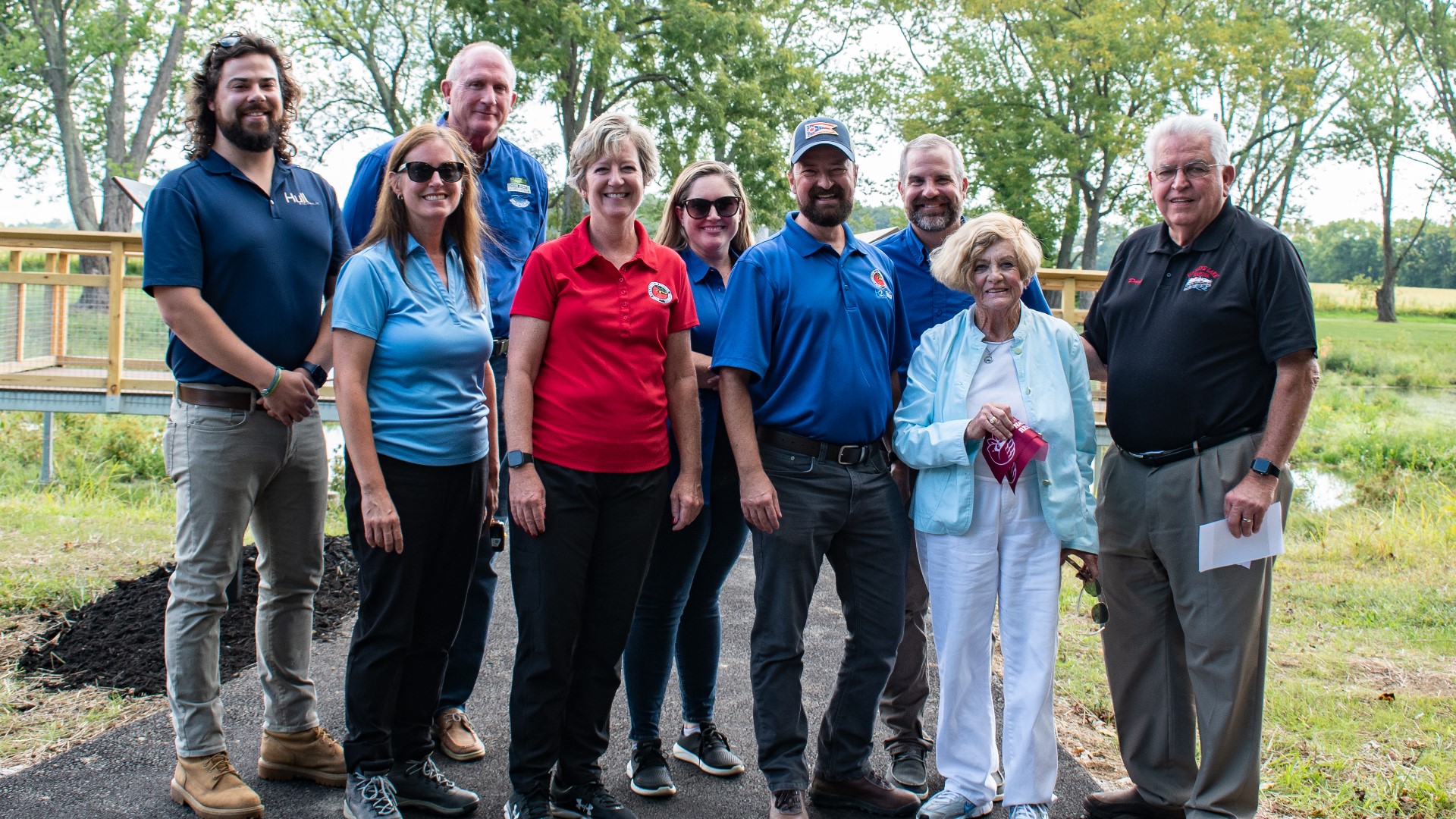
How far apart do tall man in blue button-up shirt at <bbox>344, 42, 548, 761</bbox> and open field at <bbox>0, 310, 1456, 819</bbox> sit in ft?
4.14

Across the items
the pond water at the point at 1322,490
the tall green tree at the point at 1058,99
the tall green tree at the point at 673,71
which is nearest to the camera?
the pond water at the point at 1322,490

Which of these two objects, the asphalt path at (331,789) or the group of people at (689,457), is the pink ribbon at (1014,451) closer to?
the group of people at (689,457)

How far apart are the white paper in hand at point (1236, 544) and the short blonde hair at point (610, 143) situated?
1.95m

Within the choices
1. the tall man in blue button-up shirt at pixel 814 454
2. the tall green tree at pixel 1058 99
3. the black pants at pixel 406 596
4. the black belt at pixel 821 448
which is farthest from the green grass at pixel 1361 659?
the tall green tree at pixel 1058 99

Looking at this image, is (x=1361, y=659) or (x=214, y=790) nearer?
(x=214, y=790)

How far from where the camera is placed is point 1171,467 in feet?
10.6

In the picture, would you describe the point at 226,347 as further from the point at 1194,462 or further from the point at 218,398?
the point at 1194,462

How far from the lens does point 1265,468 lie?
118 inches

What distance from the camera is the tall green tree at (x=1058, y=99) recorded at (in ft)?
72.6

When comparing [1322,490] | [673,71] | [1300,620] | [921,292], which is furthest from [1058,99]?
[921,292]

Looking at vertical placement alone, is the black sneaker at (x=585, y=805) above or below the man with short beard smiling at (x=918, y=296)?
below

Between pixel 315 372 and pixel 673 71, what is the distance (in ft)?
64.4

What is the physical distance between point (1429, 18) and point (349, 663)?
32.6m

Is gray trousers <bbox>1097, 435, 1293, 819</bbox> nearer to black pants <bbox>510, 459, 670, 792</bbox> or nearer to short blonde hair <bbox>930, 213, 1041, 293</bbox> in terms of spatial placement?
short blonde hair <bbox>930, 213, 1041, 293</bbox>
